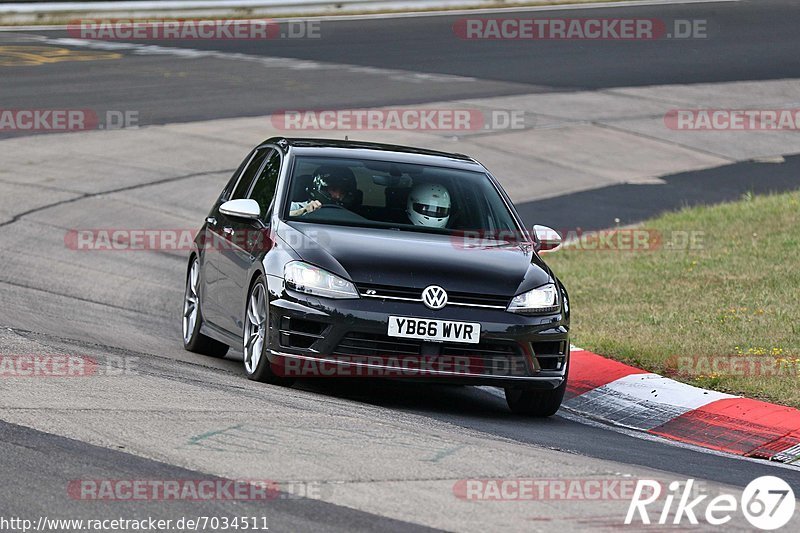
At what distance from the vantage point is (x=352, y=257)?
8766mm

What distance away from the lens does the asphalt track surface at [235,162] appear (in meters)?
6.36

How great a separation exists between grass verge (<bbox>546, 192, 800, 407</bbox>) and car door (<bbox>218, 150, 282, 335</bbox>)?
2892 mm

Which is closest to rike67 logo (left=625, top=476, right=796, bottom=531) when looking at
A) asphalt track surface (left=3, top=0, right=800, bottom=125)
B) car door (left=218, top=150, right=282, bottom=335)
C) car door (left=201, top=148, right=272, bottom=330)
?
car door (left=218, top=150, right=282, bottom=335)

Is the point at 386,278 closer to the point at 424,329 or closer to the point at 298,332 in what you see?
the point at 424,329

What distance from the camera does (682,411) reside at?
375 inches

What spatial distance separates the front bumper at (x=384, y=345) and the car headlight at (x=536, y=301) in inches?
2.3

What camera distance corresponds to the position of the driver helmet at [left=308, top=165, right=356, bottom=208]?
9680 millimetres

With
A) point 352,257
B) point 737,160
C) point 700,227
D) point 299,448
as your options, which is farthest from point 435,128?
point 299,448

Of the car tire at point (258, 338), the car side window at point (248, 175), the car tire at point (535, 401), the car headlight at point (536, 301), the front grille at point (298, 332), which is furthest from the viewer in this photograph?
the car side window at point (248, 175)

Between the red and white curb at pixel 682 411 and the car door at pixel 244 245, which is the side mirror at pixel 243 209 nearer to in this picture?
the car door at pixel 244 245

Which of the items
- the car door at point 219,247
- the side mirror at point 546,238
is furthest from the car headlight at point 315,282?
the side mirror at point 546,238

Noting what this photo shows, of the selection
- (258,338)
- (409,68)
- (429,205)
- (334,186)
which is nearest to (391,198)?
(429,205)

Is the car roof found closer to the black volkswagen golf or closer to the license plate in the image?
the black volkswagen golf

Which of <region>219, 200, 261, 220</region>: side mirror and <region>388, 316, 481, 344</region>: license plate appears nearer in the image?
<region>388, 316, 481, 344</region>: license plate
